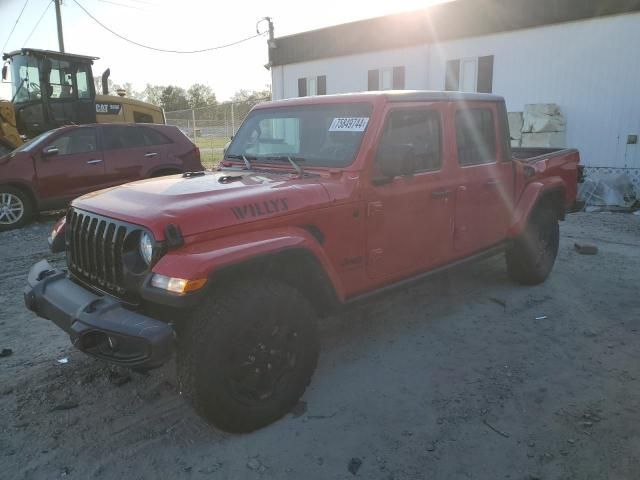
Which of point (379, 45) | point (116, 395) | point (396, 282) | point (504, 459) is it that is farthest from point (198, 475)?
point (379, 45)

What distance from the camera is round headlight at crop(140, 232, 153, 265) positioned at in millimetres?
2572

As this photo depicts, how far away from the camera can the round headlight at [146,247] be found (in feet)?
8.44

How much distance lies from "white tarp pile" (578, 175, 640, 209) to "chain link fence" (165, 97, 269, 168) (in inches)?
641

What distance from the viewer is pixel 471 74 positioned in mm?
12992

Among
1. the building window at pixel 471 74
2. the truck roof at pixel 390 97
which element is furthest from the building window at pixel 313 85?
the truck roof at pixel 390 97

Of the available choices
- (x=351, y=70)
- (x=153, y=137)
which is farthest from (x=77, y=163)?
(x=351, y=70)

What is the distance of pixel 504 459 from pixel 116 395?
236 cm

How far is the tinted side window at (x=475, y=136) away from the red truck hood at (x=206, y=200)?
1501 millimetres

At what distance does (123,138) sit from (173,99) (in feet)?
152

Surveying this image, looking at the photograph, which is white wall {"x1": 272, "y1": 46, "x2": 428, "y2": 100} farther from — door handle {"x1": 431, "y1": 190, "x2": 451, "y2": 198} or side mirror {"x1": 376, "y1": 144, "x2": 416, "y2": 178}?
side mirror {"x1": 376, "y1": 144, "x2": 416, "y2": 178}

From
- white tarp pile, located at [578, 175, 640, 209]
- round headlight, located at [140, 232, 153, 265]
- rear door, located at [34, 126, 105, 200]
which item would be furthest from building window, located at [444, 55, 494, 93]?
round headlight, located at [140, 232, 153, 265]

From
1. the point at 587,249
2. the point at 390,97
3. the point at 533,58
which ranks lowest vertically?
the point at 587,249

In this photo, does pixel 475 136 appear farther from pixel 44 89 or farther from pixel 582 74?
pixel 44 89

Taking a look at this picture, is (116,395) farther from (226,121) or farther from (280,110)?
(226,121)
